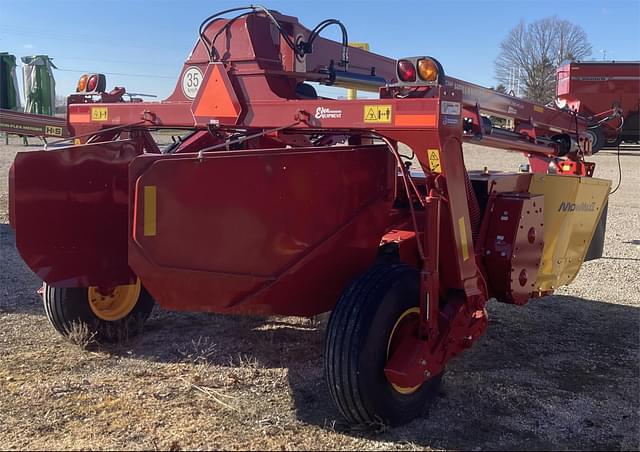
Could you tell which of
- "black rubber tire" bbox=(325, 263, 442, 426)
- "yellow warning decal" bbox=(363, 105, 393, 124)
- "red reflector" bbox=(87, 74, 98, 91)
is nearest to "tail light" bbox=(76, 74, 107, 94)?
"red reflector" bbox=(87, 74, 98, 91)

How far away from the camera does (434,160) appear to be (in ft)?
10.4

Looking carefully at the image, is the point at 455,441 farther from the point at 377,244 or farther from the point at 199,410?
the point at 199,410

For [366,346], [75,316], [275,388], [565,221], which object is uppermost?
[565,221]

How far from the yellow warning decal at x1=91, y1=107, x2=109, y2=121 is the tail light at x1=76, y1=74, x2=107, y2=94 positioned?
24cm

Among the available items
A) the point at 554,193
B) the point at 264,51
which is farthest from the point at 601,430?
the point at 264,51

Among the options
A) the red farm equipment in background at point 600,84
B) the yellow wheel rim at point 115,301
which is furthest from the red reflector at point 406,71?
the red farm equipment in background at point 600,84

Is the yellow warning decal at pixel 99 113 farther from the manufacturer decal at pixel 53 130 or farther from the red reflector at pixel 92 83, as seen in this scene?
the manufacturer decal at pixel 53 130

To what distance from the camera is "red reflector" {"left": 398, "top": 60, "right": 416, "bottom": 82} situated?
325 centimetres

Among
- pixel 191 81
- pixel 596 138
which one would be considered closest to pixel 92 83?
pixel 191 81

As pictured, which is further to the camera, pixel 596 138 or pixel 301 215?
pixel 596 138

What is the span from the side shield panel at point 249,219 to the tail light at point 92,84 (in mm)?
1611

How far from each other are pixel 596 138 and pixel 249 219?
415 centimetres

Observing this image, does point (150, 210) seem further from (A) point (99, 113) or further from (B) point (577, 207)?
(B) point (577, 207)

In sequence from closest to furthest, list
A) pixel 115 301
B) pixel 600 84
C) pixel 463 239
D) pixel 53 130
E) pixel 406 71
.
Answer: pixel 406 71
pixel 463 239
pixel 115 301
pixel 53 130
pixel 600 84
